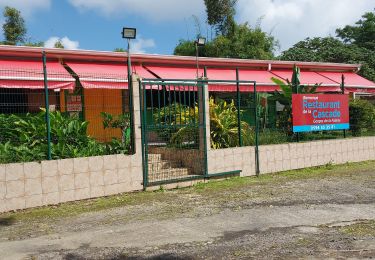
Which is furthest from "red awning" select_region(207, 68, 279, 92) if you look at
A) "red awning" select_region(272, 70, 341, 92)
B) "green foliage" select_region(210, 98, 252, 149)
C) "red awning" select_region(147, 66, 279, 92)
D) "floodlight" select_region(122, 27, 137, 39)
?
"floodlight" select_region(122, 27, 137, 39)

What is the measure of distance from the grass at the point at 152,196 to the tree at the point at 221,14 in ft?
64.4

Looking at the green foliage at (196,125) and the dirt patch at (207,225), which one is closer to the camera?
the dirt patch at (207,225)

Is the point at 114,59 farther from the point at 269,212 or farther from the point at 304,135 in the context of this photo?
the point at 269,212

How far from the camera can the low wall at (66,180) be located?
7500 millimetres

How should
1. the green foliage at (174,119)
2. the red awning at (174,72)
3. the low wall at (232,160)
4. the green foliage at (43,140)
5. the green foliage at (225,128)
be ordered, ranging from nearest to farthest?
the green foliage at (43,140) → the green foliage at (174,119) → the low wall at (232,160) → the green foliage at (225,128) → the red awning at (174,72)

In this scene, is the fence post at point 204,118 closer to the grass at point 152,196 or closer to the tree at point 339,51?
the grass at point 152,196

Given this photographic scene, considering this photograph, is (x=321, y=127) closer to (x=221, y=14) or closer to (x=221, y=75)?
(x=221, y=75)

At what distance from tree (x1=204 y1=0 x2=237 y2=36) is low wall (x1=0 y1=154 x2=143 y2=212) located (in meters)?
22.7

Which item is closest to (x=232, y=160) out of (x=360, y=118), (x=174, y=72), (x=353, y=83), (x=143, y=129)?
(x=143, y=129)

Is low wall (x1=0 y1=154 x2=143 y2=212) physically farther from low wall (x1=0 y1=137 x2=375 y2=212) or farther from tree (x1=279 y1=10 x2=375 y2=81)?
tree (x1=279 y1=10 x2=375 y2=81)

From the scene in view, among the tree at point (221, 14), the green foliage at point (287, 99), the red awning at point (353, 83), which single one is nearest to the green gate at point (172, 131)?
the green foliage at point (287, 99)

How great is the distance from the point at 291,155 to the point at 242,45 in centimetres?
1771

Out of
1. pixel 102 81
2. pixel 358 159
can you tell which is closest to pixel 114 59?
pixel 102 81

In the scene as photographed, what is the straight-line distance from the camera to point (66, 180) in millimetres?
8055
